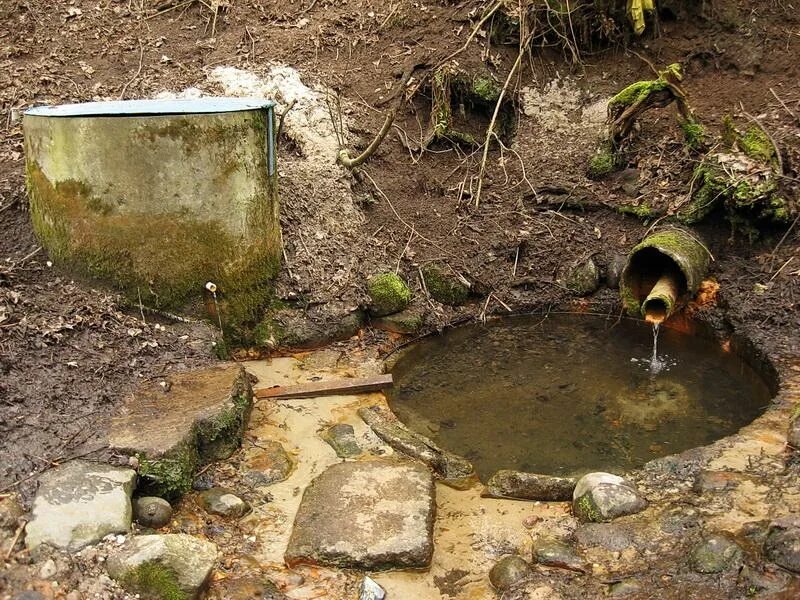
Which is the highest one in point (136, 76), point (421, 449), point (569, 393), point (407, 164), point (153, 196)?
point (136, 76)

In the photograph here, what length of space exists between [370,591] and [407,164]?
4.66m

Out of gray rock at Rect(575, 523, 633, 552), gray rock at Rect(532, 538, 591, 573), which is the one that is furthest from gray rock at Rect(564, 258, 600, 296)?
gray rock at Rect(532, 538, 591, 573)

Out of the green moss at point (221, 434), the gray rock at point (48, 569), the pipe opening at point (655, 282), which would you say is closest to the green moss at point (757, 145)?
the pipe opening at point (655, 282)

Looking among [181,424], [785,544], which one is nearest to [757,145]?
[785,544]

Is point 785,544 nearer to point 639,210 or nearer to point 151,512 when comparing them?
point 151,512

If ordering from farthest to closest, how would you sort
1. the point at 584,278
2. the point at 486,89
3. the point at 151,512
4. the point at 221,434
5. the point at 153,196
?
the point at 486,89
the point at 584,278
the point at 153,196
the point at 221,434
the point at 151,512

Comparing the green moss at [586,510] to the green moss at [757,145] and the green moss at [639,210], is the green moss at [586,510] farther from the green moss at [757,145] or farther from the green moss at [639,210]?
the green moss at [757,145]

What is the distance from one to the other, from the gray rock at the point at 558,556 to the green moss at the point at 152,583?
1607 mm

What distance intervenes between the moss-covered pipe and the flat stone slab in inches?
99.0

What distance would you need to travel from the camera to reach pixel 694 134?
641cm

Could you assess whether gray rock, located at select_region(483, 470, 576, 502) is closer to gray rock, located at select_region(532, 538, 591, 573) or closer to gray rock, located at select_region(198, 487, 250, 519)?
gray rock, located at select_region(532, 538, 591, 573)

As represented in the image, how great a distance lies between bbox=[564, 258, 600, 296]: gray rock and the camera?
20.7 feet

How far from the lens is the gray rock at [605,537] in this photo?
11.2ft

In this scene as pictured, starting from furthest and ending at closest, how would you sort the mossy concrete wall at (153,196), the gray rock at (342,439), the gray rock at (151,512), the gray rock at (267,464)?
1. the mossy concrete wall at (153,196)
2. the gray rock at (342,439)
3. the gray rock at (267,464)
4. the gray rock at (151,512)
